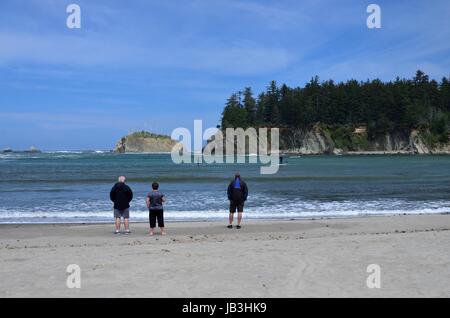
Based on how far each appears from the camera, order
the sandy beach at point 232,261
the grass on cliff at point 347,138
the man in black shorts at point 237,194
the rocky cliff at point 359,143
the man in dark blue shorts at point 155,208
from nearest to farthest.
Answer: the sandy beach at point 232,261, the man in dark blue shorts at point 155,208, the man in black shorts at point 237,194, the rocky cliff at point 359,143, the grass on cliff at point 347,138

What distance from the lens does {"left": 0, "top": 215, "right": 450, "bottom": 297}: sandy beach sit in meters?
7.12

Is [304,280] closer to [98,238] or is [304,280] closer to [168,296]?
[168,296]

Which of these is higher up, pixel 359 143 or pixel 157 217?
pixel 359 143

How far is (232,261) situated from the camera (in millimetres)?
9227

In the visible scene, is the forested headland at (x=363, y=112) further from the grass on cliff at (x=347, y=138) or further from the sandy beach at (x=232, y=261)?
the sandy beach at (x=232, y=261)

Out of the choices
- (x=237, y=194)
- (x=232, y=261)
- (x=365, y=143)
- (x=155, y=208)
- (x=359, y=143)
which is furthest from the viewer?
(x=365, y=143)

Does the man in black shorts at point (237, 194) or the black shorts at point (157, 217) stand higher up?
the man in black shorts at point (237, 194)

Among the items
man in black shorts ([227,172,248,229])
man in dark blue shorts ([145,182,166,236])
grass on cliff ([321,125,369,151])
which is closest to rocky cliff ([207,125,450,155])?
grass on cliff ([321,125,369,151])

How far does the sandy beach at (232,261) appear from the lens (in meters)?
7.12

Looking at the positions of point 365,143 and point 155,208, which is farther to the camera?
point 365,143

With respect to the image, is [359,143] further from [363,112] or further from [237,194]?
[237,194]

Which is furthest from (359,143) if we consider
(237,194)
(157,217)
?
(157,217)

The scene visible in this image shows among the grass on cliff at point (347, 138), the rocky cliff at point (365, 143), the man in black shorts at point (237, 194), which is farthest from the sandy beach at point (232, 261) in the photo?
the grass on cliff at point (347, 138)
